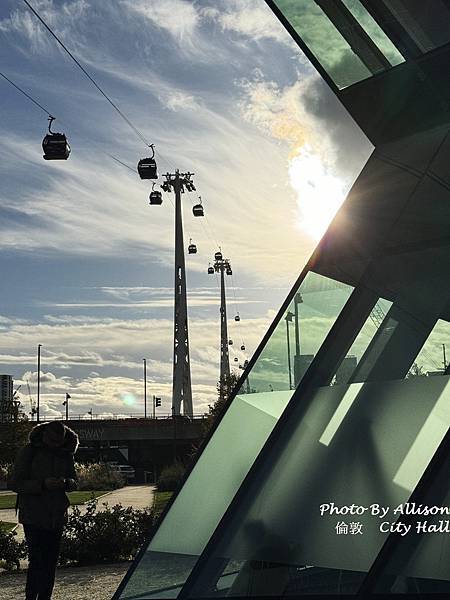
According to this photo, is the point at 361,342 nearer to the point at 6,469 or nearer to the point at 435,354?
the point at 435,354

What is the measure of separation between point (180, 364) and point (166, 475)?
641 centimetres

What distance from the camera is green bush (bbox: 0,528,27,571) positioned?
13.5 meters

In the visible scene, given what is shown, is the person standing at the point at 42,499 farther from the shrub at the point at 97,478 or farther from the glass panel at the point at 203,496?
the shrub at the point at 97,478

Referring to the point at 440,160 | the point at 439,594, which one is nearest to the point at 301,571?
the point at 439,594

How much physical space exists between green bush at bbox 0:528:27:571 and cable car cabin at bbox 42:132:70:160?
20.4 feet

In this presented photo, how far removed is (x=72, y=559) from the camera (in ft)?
44.0

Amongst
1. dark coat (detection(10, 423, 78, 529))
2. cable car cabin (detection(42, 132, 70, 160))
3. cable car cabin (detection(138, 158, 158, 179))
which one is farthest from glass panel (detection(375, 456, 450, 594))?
cable car cabin (detection(138, 158, 158, 179))

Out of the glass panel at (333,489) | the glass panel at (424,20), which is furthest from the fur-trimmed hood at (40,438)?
the glass panel at (424,20)

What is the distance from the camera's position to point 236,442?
25.5 ft

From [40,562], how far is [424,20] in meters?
6.00

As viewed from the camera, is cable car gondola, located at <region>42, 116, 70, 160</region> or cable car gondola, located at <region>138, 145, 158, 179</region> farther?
cable car gondola, located at <region>138, 145, 158, 179</region>

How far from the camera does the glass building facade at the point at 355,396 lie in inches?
248

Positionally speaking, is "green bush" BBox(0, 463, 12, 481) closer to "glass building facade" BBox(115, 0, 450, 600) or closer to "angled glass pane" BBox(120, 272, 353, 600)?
"angled glass pane" BBox(120, 272, 353, 600)

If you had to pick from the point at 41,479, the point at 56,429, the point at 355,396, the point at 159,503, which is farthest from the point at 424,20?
the point at 159,503
